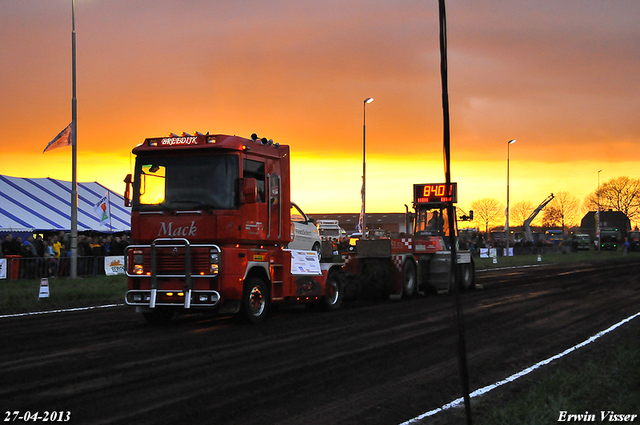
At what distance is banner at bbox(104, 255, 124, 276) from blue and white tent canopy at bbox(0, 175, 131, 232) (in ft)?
17.9

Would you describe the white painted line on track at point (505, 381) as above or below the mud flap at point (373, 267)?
below

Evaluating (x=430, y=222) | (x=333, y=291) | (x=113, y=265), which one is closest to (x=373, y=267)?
(x=333, y=291)

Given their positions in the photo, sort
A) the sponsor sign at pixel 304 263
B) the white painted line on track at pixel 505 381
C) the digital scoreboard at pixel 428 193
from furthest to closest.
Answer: the digital scoreboard at pixel 428 193
the sponsor sign at pixel 304 263
the white painted line on track at pixel 505 381

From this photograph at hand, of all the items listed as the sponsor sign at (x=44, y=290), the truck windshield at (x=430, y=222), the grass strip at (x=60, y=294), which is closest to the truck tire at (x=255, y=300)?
the grass strip at (x=60, y=294)

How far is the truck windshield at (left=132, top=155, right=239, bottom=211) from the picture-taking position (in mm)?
11977

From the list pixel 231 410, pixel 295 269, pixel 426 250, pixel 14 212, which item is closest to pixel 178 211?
pixel 295 269

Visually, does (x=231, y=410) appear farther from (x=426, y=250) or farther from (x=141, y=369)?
(x=426, y=250)

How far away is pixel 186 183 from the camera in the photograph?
12.1 metres

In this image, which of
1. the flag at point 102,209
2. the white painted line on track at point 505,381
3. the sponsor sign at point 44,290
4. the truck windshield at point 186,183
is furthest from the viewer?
the flag at point 102,209

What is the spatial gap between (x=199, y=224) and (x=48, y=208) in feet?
76.6

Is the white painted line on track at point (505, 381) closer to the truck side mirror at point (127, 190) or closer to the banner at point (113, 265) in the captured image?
the truck side mirror at point (127, 190)

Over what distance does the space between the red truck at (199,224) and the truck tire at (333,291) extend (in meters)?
3.03

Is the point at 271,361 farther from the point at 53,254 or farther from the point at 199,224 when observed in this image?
the point at 53,254

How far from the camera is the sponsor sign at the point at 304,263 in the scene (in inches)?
554
